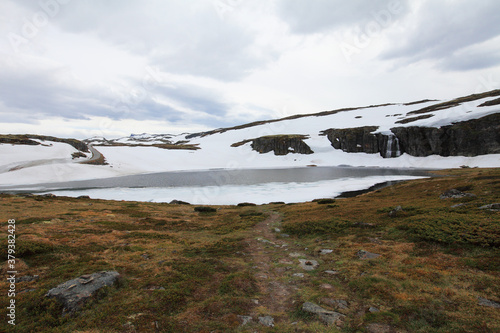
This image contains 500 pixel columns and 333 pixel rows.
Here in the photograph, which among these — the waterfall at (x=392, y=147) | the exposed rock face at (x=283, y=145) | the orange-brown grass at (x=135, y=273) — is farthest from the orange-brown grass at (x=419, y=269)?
the exposed rock face at (x=283, y=145)

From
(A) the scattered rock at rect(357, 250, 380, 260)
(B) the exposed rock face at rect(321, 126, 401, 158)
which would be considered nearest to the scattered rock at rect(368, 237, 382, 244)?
(A) the scattered rock at rect(357, 250, 380, 260)

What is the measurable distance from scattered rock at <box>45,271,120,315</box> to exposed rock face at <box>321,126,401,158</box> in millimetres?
118988

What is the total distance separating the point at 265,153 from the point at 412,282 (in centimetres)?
12921

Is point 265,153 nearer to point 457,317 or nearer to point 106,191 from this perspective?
point 106,191

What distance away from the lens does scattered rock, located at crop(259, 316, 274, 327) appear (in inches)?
271

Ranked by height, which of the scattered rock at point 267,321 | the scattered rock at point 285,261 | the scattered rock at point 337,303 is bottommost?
the scattered rock at point 285,261

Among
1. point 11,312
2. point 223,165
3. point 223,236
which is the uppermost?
point 223,165

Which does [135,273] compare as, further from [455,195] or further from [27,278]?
[455,195]

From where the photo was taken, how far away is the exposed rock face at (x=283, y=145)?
129 m

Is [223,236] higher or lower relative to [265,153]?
lower

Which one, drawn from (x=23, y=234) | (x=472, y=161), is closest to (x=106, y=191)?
(x=23, y=234)

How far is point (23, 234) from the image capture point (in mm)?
14117

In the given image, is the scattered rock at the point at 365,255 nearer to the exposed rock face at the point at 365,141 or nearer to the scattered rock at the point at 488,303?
the scattered rock at the point at 488,303

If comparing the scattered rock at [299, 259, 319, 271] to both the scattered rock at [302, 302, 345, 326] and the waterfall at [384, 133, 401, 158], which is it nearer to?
Result: the scattered rock at [302, 302, 345, 326]
